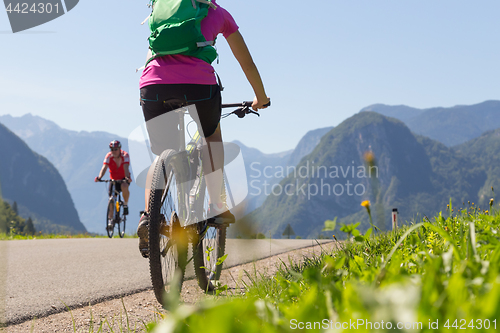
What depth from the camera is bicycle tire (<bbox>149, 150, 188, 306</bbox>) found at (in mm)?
2578

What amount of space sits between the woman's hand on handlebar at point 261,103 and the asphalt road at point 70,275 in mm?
1154

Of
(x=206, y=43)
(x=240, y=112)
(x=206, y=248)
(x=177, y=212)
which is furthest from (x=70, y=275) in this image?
(x=206, y=43)

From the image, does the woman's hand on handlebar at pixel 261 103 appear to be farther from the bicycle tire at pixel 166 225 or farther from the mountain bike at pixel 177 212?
the bicycle tire at pixel 166 225

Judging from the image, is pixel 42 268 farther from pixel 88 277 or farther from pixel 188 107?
pixel 188 107

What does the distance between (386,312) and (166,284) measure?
94.9 inches

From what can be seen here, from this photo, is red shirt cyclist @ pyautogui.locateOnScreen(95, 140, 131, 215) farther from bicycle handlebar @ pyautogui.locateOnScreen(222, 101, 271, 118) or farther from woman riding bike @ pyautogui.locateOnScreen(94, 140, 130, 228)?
bicycle handlebar @ pyautogui.locateOnScreen(222, 101, 271, 118)

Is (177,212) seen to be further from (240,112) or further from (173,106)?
(240,112)

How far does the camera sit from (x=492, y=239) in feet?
4.57

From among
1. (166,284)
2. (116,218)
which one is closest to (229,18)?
(166,284)

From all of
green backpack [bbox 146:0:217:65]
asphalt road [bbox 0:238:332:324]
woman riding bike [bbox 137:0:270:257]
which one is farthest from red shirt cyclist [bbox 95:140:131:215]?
green backpack [bbox 146:0:217:65]

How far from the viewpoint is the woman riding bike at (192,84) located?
2.68 m

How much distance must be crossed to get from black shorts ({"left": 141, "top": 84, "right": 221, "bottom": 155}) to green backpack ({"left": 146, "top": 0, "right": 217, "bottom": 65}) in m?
0.23

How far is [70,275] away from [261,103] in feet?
9.10

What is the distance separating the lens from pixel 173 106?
2.84 metres
